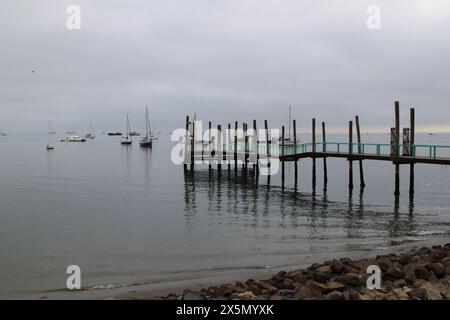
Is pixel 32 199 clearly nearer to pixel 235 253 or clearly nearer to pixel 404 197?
pixel 235 253

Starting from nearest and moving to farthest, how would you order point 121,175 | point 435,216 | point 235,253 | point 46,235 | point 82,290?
point 82,290, point 235,253, point 46,235, point 435,216, point 121,175

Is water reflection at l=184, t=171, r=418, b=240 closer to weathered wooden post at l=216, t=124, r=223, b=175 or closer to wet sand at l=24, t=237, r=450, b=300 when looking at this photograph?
wet sand at l=24, t=237, r=450, b=300

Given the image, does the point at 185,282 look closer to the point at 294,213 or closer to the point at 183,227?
the point at 183,227

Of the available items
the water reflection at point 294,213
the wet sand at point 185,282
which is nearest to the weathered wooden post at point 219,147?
the water reflection at point 294,213

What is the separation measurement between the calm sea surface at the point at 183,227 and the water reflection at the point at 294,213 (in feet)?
0.22

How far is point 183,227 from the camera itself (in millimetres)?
21469

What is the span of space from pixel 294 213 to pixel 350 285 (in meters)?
16.5

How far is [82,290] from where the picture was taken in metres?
12.1

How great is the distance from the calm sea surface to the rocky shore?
4033mm

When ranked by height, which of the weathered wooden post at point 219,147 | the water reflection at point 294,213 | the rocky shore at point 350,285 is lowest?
the water reflection at point 294,213

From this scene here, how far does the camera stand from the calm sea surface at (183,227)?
1465 cm

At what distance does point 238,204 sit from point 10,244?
576 inches

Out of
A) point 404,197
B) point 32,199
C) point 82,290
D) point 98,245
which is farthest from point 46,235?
point 404,197

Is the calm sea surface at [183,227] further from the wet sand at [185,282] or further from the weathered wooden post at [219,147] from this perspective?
the weathered wooden post at [219,147]
